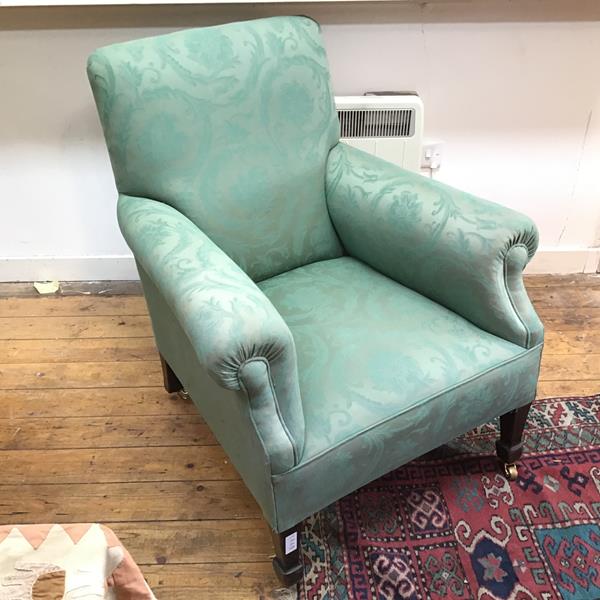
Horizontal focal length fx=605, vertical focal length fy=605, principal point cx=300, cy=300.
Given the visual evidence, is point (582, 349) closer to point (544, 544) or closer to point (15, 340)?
point (544, 544)

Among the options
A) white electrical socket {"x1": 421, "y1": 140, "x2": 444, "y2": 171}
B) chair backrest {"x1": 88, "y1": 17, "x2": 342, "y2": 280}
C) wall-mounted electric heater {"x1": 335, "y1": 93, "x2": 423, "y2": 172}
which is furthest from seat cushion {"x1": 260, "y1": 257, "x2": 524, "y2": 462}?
white electrical socket {"x1": 421, "y1": 140, "x2": 444, "y2": 171}

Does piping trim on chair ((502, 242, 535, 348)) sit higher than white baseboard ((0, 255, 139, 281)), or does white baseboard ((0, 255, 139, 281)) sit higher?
piping trim on chair ((502, 242, 535, 348))

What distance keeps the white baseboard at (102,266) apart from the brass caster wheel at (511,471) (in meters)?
0.88

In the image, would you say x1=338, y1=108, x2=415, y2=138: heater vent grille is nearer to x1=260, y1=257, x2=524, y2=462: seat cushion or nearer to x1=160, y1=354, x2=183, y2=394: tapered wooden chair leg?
x1=260, y1=257, x2=524, y2=462: seat cushion

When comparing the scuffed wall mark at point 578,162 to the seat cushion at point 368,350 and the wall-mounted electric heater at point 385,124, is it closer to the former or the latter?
the wall-mounted electric heater at point 385,124

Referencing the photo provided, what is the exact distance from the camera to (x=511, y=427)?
1304 millimetres

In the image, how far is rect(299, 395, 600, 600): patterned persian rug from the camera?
1160mm

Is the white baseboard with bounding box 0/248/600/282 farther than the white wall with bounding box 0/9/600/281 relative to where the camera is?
Yes

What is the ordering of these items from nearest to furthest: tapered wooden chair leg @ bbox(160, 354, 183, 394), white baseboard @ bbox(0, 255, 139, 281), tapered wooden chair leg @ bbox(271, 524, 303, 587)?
tapered wooden chair leg @ bbox(271, 524, 303, 587), tapered wooden chair leg @ bbox(160, 354, 183, 394), white baseboard @ bbox(0, 255, 139, 281)

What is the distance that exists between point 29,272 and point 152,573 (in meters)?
1.21

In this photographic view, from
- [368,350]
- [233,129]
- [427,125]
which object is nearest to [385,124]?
[427,125]

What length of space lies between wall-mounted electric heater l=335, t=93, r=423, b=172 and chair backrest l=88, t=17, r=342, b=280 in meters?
0.25

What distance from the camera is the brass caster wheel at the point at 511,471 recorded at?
1347 millimetres

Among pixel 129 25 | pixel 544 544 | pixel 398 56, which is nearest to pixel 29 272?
pixel 129 25
